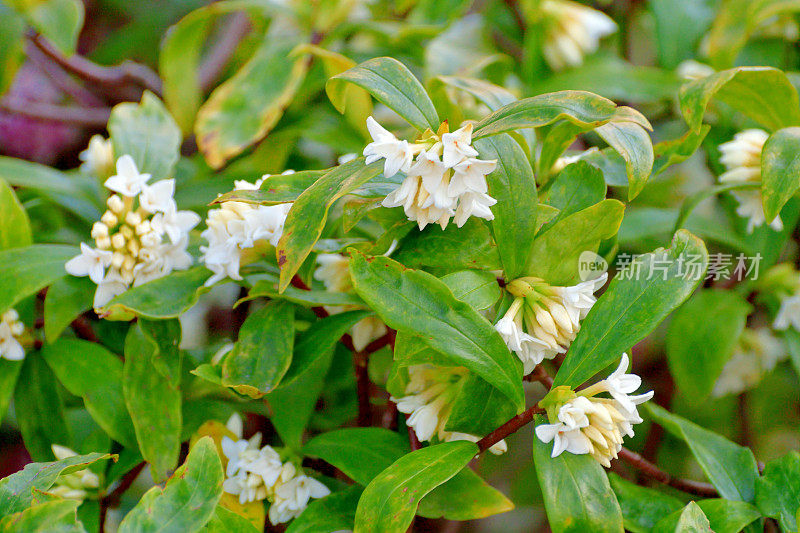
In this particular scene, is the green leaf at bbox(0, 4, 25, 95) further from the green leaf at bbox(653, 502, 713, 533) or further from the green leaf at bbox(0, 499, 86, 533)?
the green leaf at bbox(653, 502, 713, 533)

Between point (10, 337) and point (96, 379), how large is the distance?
0.10 meters

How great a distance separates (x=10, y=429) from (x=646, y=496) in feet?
3.68

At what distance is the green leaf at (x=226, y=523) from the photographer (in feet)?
1.98

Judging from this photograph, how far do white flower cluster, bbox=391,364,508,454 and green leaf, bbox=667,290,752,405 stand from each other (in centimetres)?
Result: 37

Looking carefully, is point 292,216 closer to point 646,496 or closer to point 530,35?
A: point 646,496

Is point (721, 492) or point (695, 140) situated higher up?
point (695, 140)

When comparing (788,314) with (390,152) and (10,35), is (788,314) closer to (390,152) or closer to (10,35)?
(390,152)

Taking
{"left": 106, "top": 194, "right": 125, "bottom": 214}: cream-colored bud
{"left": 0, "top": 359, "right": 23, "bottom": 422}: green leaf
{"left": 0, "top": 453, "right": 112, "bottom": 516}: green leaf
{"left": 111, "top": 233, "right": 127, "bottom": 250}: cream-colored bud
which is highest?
{"left": 106, "top": 194, "right": 125, "bottom": 214}: cream-colored bud

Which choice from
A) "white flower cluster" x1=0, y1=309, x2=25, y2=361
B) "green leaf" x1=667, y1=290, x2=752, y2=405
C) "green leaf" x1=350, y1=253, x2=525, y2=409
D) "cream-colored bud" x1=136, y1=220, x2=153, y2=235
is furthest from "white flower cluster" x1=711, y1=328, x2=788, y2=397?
"white flower cluster" x1=0, y1=309, x2=25, y2=361

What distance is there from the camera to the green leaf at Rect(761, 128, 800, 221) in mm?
664

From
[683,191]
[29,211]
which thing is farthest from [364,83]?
[683,191]

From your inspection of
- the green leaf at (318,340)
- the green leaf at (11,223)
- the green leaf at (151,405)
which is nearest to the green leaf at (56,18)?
the green leaf at (11,223)

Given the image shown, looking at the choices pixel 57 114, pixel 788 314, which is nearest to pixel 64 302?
pixel 57 114

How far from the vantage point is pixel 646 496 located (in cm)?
70
